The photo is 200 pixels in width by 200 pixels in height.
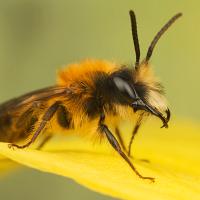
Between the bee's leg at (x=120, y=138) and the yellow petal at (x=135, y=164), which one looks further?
the bee's leg at (x=120, y=138)

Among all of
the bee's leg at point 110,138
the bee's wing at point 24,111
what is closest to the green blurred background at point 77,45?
the bee's wing at point 24,111

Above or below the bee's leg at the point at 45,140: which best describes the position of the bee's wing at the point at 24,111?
above

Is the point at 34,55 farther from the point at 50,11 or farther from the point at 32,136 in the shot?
the point at 32,136

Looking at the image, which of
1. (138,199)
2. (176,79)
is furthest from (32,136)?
(176,79)

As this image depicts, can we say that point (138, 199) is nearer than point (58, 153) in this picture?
Yes

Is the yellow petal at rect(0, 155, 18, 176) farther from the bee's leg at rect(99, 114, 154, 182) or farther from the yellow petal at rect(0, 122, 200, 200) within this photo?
the bee's leg at rect(99, 114, 154, 182)

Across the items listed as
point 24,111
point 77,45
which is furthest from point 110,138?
point 77,45

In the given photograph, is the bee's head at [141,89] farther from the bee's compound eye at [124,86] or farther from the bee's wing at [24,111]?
the bee's wing at [24,111]
